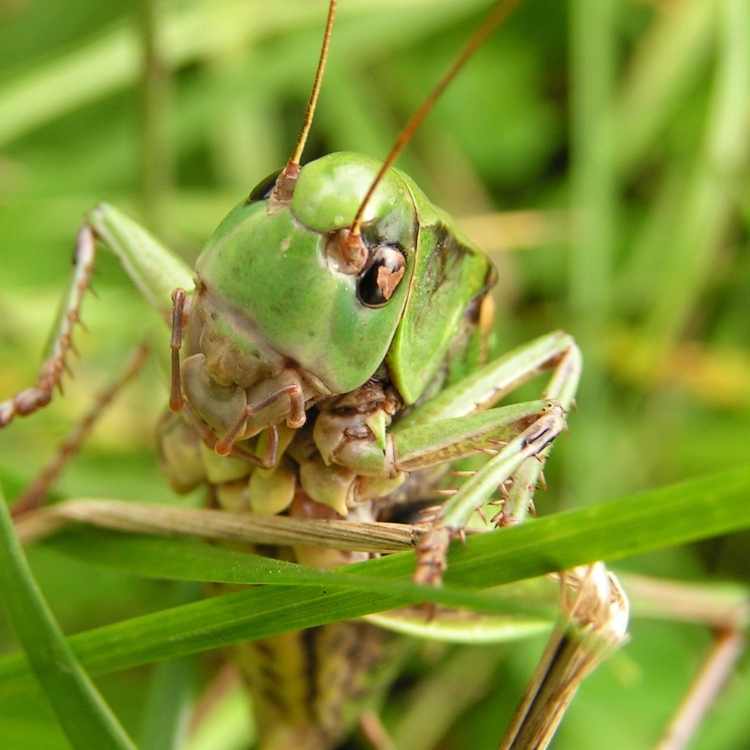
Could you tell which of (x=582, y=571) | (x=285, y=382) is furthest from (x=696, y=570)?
(x=285, y=382)

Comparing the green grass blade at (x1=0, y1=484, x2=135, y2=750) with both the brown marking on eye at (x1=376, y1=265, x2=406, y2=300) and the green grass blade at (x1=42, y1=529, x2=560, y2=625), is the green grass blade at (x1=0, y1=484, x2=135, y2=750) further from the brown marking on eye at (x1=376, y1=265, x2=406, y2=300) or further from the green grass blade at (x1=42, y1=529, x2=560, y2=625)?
the brown marking on eye at (x1=376, y1=265, x2=406, y2=300)

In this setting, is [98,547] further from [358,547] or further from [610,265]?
[610,265]

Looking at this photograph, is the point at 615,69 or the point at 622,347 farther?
the point at 615,69

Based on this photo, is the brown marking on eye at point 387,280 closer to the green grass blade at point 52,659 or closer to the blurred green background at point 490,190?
the green grass blade at point 52,659

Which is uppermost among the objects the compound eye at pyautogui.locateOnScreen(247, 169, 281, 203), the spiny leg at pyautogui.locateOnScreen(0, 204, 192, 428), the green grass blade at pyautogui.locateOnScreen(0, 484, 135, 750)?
the spiny leg at pyautogui.locateOnScreen(0, 204, 192, 428)

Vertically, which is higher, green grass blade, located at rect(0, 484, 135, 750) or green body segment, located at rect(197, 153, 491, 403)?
green body segment, located at rect(197, 153, 491, 403)

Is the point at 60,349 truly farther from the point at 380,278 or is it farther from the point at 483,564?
the point at 483,564

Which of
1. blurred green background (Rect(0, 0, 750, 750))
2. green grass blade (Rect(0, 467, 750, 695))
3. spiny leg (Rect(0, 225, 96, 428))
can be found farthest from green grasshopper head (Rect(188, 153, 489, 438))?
blurred green background (Rect(0, 0, 750, 750))
